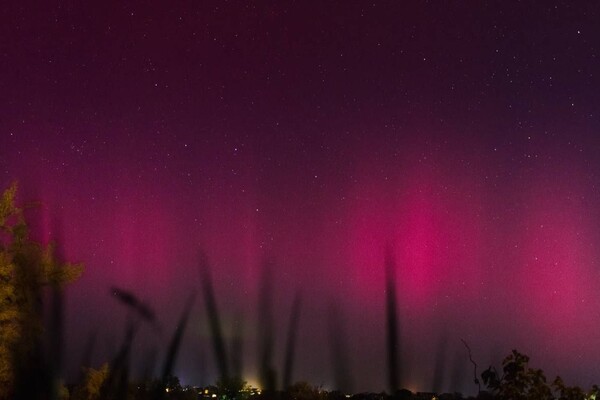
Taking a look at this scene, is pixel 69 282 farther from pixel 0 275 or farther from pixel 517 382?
pixel 517 382

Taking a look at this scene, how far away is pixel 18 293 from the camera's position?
2100 centimetres

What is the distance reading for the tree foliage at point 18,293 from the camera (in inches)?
813

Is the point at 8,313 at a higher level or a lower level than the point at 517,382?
higher

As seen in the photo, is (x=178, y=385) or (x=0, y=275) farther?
(x=178, y=385)

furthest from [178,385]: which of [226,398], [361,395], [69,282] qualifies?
[69,282]

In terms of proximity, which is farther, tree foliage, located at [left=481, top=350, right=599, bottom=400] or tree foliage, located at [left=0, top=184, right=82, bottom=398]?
tree foliage, located at [left=0, top=184, right=82, bottom=398]

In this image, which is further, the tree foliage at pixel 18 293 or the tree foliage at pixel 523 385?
the tree foliage at pixel 18 293

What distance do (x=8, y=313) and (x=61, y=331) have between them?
1517 millimetres

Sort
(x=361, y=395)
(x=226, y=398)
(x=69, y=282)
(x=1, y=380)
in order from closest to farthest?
(x=1, y=380), (x=69, y=282), (x=226, y=398), (x=361, y=395)

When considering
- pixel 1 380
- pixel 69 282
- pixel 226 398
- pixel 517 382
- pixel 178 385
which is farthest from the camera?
pixel 226 398

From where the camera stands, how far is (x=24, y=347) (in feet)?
68.6

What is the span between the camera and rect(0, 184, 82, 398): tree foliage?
20.6 meters

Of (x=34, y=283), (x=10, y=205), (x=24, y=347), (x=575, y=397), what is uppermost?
(x=10, y=205)

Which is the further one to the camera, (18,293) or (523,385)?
(18,293)
